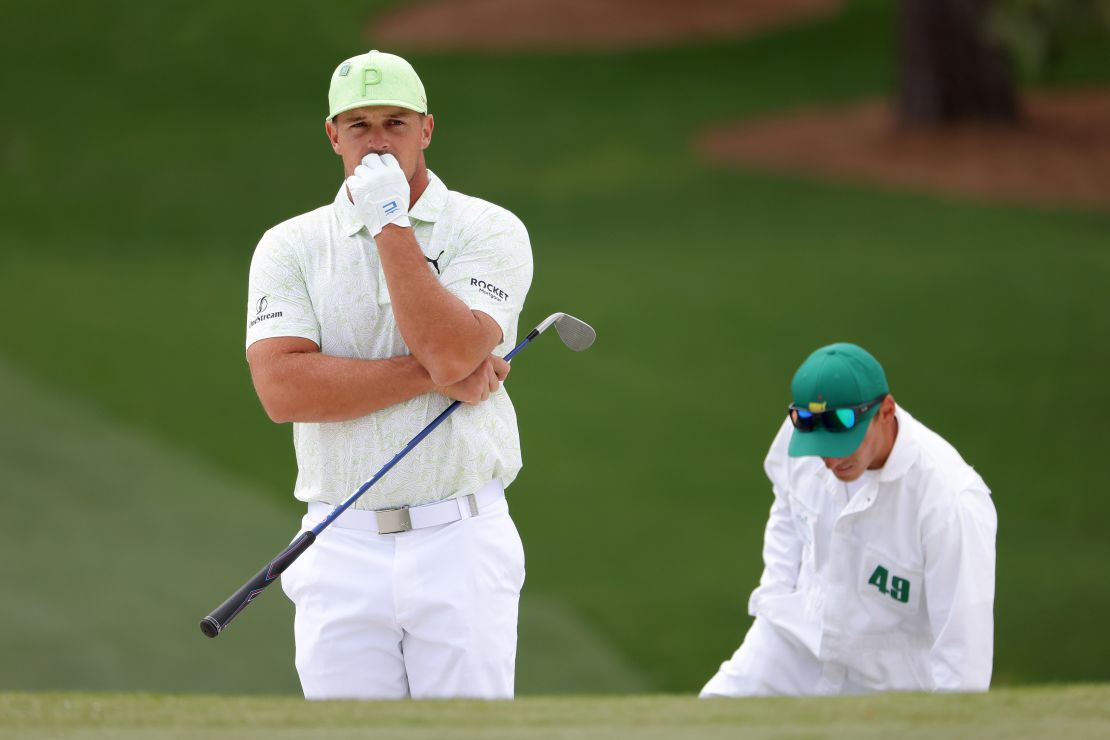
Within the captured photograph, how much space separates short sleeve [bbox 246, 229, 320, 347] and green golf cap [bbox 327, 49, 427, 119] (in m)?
Result: 0.33

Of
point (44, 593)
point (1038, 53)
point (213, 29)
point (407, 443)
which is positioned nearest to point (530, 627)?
point (44, 593)

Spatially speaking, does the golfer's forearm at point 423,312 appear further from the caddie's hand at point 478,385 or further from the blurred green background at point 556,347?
the blurred green background at point 556,347

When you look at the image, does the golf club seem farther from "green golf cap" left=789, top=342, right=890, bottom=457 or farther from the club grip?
"green golf cap" left=789, top=342, right=890, bottom=457

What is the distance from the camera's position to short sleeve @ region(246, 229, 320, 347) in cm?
365

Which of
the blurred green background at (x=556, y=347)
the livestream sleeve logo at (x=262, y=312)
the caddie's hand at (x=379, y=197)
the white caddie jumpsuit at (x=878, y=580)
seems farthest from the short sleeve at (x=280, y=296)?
the blurred green background at (x=556, y=347)

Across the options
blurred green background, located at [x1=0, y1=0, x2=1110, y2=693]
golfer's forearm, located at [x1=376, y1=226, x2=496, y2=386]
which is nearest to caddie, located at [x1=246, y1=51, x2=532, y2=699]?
golfer's forearm, located at [x1=376, y1=226, x2=496, y2=386]

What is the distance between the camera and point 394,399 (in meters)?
3.55

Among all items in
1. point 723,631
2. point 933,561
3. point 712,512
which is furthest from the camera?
point 712,512

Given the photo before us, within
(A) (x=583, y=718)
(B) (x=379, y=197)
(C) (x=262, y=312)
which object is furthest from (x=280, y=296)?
(A) (x=583, y=718)

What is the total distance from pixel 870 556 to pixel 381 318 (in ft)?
4.56

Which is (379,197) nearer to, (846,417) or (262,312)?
(262,312)

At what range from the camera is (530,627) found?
281 inches

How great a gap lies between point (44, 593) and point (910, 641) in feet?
14.3

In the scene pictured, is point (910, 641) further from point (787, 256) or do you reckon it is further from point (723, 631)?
point (787, 256)
